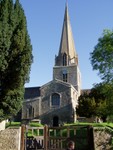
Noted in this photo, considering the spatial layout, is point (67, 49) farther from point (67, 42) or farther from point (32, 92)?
point (32, 92)

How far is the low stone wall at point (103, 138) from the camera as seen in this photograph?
15.9 meters

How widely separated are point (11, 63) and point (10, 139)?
5.99 meters

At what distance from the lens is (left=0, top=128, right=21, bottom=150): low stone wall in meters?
16.5

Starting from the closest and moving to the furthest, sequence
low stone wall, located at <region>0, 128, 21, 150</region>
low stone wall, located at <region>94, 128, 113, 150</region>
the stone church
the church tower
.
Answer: low stone wall, located at <region>94, 128, 113, 150</region> < low stone wall, located at <region>0, 128, 21, 150</region> < the stone church < the church tower

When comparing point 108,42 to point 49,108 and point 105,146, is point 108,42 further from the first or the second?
point 49,108

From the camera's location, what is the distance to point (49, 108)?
59.9 metres

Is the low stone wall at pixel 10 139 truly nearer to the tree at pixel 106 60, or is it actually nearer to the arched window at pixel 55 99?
the tree at pixel 106 60

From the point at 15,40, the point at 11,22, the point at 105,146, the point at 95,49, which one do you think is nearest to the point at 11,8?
the point at 11,22

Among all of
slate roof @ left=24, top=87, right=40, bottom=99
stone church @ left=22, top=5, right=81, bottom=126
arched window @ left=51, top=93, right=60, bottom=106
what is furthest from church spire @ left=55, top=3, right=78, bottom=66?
arched window @ left=51, top=93, right=60, bottom=106

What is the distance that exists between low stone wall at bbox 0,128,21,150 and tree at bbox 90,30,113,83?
12.9 m

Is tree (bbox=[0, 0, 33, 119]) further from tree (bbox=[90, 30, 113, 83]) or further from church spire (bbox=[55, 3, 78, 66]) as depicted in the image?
church spire (bbox=[55, 3, 78, 66])

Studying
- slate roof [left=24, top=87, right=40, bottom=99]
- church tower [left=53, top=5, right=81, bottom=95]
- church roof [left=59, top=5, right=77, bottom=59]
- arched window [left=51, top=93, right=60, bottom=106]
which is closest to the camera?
arched window [left=51, top=93, right=60, bottom=106]

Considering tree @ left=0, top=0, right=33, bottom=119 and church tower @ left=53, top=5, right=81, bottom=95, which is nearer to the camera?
tree @ left=0, top=0, right=33, bottom=119

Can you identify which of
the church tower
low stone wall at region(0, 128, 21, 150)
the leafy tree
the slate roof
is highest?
the church tower
